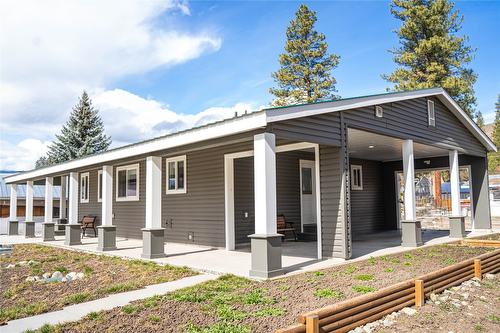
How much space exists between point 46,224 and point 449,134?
13603 mm

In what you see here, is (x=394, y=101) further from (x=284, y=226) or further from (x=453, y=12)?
(x=453, y=12)

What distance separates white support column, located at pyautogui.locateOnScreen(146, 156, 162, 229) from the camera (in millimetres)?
9188

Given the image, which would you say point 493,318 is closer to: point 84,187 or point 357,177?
point 357,177

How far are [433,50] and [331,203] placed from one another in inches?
777

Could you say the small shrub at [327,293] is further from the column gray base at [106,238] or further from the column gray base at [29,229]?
the column gray base at [29,229]

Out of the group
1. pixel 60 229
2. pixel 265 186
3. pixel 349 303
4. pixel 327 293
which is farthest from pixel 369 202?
pixel 60 229

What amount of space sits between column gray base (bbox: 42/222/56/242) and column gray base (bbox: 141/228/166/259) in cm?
651

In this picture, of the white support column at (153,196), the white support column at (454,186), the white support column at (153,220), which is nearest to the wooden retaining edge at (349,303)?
the white support column at (153,220)

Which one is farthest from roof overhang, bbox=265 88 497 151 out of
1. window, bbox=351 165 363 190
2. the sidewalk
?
window, bbox=351 165 363 190

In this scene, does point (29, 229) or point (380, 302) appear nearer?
point (380, 302)

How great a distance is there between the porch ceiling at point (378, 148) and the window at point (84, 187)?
35.2ft

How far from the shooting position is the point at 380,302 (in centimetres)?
448

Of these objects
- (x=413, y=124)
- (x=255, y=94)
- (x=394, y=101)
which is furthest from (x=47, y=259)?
(x=255, y=94)

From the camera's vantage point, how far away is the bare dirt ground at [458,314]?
14.3 feet
